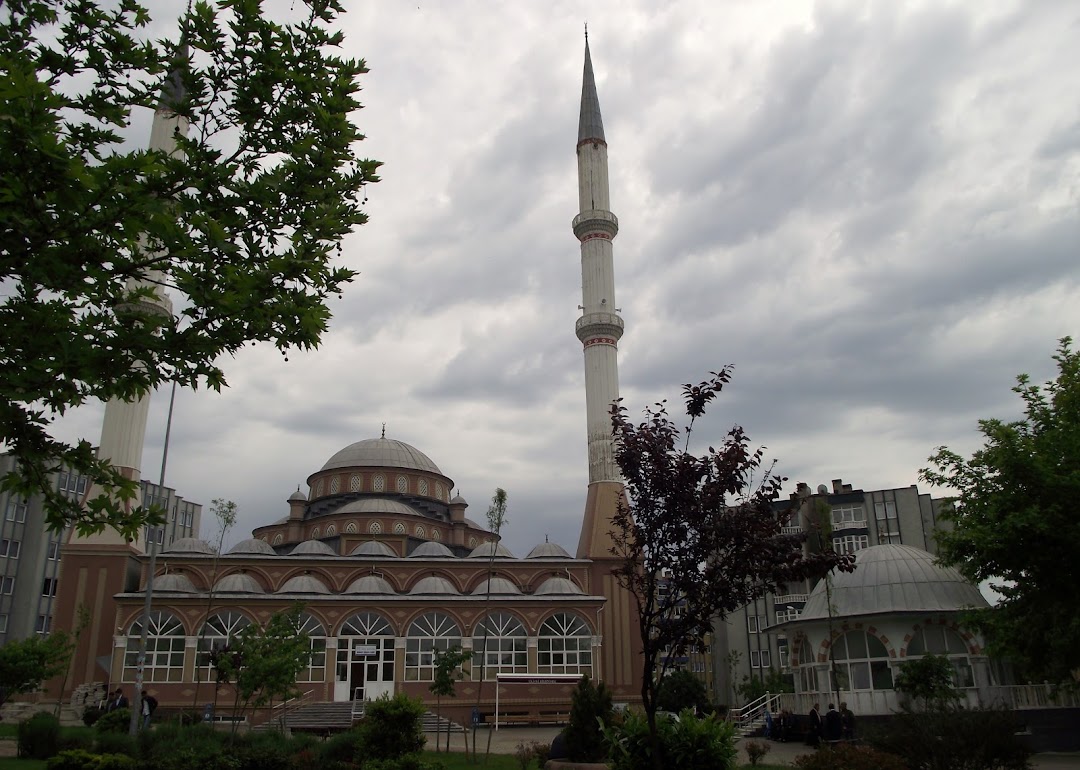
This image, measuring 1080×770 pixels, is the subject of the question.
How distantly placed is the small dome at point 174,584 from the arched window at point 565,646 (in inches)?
A: 603

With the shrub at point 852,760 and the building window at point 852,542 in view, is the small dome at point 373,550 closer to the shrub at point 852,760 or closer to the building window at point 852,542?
the building window at point 852,542

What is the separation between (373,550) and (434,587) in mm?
5135

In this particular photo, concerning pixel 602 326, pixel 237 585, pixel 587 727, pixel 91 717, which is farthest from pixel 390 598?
pixel 587 727

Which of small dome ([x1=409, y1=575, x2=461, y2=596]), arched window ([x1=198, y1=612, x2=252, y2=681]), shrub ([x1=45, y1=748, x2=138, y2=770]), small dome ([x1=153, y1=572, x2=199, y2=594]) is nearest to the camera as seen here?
shrub ([x1=45, y1=748, x2=138, y2=770])

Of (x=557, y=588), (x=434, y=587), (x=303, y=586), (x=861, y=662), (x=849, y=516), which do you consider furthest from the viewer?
(x=849, y=516)

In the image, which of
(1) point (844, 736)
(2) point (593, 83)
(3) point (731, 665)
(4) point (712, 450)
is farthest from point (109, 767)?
(3) point (731, 665)

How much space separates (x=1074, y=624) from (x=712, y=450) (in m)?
12.4

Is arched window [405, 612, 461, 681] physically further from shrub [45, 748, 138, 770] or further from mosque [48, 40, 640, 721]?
shrub [45, 748, 138, 770]

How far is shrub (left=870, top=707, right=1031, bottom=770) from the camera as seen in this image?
36.0 ft

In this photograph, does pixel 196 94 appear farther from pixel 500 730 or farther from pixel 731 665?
pixel 731 665

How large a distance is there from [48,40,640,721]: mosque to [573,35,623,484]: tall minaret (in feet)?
0.29

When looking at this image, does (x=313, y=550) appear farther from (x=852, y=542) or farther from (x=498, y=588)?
(x=852, y=542)

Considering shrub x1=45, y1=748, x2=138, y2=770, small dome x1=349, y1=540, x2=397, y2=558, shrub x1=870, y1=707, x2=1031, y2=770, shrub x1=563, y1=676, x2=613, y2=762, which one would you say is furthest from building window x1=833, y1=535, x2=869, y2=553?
shrub x1=45, y1=748, x2=138, y2=770

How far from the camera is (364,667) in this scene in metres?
35.4
